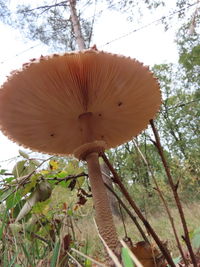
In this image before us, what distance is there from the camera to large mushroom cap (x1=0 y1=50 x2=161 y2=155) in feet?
2.88

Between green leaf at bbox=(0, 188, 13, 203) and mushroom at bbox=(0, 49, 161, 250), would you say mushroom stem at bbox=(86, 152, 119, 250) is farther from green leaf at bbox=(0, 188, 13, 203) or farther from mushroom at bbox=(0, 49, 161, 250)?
green leaf at bbox=(0, 188, 13, 203)

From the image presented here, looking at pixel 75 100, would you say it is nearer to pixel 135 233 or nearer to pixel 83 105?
pixel 83 105

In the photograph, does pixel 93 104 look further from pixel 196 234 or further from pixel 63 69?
pixel 196 234

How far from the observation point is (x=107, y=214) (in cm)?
102

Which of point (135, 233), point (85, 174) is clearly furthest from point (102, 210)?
point (135, 233)

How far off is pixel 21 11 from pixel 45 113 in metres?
7.17

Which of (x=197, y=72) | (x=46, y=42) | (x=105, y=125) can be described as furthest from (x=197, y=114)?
(x=105, y=125)

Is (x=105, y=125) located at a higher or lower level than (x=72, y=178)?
higher

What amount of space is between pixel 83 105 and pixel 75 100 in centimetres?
5

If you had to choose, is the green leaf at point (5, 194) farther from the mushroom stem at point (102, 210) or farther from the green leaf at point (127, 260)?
the green leaf at point (127, 260)

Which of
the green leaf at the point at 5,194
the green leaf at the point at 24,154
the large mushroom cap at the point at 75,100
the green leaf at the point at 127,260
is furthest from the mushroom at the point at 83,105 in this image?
the green leaf at the point at 127,260

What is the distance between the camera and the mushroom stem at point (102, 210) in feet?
3.19

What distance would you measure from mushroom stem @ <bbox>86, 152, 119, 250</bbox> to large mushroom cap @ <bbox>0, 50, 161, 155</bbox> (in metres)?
0.23

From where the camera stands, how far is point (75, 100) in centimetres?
109
